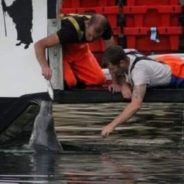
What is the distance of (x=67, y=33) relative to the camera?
9305mm

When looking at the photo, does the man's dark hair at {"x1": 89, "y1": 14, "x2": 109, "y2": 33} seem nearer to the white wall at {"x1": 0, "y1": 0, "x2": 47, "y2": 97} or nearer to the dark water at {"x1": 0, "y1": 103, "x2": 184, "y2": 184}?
the white wall at {"x1": 0, "y1": 0, "x2": 47, "y2": 97}

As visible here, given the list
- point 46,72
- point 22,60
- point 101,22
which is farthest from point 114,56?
point 22,60

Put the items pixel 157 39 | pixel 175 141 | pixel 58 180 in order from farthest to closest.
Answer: pixel 157 39
pixel 175 141
pixel 58 180

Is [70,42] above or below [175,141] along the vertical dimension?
above

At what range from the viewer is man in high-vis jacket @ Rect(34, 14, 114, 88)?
9164mm

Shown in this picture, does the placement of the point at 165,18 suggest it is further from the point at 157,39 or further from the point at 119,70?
the point at 119,70

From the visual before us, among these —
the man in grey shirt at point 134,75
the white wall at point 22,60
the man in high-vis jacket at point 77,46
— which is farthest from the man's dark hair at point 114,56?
the white wall at point 22,60

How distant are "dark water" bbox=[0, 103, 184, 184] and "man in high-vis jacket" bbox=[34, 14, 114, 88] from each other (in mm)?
749

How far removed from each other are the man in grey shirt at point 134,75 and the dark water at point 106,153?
47 cm

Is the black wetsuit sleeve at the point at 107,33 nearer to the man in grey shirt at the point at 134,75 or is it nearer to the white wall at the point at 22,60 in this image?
the man in grey shirt at the point at 134,75

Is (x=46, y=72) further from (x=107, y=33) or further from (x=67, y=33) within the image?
(x=107, y=33)

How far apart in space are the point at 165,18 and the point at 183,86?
13.8 ft

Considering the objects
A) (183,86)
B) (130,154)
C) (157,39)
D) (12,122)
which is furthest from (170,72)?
(157,39)

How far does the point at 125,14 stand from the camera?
1372 cm
